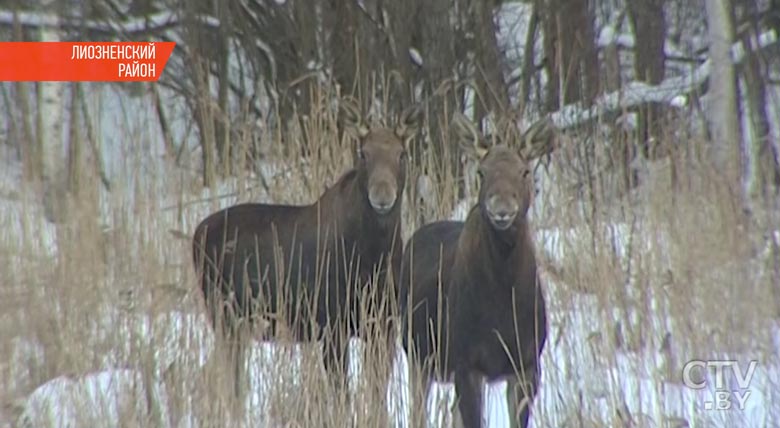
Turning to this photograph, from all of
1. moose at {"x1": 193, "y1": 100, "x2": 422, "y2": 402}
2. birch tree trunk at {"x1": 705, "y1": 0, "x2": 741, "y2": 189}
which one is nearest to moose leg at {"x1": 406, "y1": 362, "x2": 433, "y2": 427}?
moose at {"x1": 193, "y1": 100, "x2": 422, "y2": 402}

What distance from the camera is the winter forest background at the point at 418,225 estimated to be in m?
5.22

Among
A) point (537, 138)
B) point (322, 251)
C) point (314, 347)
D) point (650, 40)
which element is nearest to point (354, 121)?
point (322, 251)

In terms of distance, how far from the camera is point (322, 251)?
6410 mm

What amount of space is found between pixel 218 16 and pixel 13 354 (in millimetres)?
7150

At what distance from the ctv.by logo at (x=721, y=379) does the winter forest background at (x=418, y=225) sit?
1.5 inches

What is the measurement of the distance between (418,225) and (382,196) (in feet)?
7.43

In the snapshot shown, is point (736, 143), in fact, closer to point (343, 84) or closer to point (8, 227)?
point (343, 84)

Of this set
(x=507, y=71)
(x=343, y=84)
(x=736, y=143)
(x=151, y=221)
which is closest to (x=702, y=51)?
(x=507, y=71)

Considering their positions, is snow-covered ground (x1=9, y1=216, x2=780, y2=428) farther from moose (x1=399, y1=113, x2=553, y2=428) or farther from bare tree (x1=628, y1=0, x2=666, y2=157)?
bare tree (x1=628, y1=0, x2=666, y2=157)

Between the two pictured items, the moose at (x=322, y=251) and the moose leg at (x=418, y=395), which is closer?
the moose leg at (x=418, y=395)

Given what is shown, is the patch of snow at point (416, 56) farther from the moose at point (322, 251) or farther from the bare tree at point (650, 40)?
the moose at point (322, 251)

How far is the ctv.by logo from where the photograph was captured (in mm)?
5172

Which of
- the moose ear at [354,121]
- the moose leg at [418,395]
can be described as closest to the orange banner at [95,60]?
the moose ear at [354,121]

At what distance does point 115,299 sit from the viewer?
Answer: 648 centimetres
